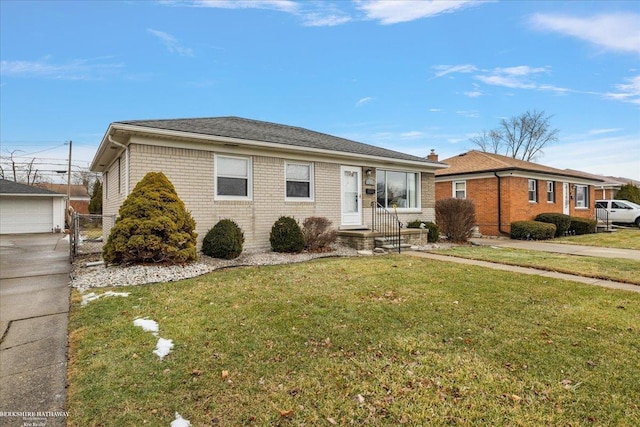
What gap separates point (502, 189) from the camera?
17.2 meters

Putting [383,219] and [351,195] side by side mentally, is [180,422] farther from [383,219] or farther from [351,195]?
[383,219]

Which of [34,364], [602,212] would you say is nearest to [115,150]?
[34,364]

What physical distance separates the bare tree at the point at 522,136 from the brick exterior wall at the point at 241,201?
120 ft

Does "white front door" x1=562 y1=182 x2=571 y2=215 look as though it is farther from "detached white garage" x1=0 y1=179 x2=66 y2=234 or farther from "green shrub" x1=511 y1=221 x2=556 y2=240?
"detached white garage" x1=0 y1=179 x2=66 y2=234

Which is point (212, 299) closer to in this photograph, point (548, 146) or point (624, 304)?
point (624, 304)

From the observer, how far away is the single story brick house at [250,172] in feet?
28.6

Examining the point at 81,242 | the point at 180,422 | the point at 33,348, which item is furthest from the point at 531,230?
the point at 81,242

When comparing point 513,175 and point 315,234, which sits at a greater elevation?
point 513,175

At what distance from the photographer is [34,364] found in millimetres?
3334

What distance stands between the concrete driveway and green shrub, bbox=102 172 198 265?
46.5 inches

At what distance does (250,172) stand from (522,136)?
1673 inches

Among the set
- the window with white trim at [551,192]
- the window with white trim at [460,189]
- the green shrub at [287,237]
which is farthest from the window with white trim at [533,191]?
the green shrub at [287,237]

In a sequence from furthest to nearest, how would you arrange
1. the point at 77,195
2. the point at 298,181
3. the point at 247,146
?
the point at 77,195 → the point at 298,181 → the point at 247,146

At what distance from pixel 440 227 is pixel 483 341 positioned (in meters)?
11.3
